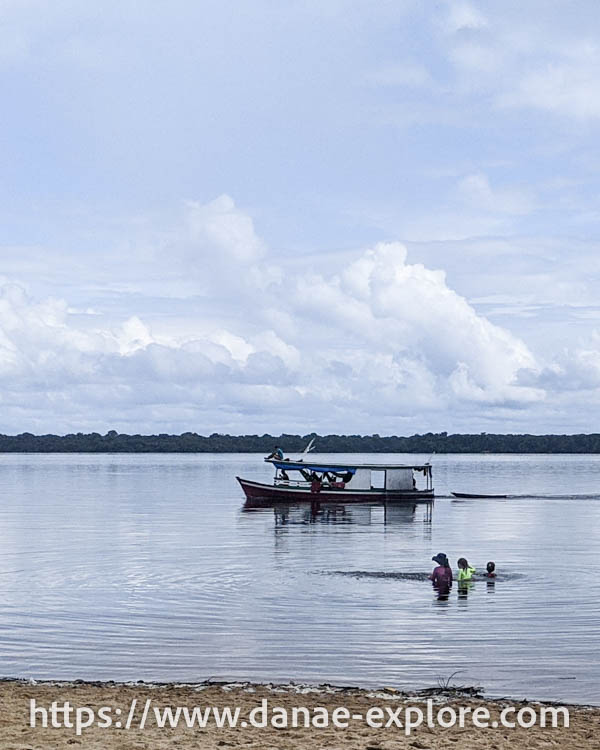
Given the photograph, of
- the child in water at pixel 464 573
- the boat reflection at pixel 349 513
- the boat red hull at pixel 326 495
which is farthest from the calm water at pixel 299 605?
the boat red hull at pixel 326 495

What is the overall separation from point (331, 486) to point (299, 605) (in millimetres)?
52401

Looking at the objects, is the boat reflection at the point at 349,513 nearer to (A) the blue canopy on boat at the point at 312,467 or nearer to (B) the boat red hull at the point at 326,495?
(B) the boat red hull at the point at 326,495

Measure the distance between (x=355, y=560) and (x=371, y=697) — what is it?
25.6 m

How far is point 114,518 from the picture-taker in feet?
222

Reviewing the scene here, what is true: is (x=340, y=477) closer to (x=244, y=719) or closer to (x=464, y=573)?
(x=464, y=573)

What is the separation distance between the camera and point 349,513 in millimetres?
74688

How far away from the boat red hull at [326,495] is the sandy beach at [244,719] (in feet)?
206

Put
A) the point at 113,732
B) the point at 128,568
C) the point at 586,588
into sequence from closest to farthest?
the point at 113,732 → the point at 586,588 → the point at 128,568

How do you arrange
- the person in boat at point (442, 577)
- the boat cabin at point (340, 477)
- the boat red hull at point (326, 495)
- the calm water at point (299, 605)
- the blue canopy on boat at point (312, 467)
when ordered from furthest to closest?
the boat cabin at point (340, 477) < the blue canopy on boat at point (312, 467) < the boat red hull at point (326, 495) < the person in boat at point (442, 577) < the calm water at point (299, 605)

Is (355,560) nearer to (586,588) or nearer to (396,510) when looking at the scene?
(586,588)

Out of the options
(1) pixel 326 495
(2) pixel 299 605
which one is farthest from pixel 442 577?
(1) pixel 326 495

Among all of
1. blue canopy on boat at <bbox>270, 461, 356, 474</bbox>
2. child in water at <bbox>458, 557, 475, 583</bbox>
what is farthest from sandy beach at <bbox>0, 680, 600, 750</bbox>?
blue canopy on boat at <bbox>270, 461, 356, 474</bbox>

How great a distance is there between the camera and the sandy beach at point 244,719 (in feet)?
43.1

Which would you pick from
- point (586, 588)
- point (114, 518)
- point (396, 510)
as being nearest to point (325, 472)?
point (396, 510)
